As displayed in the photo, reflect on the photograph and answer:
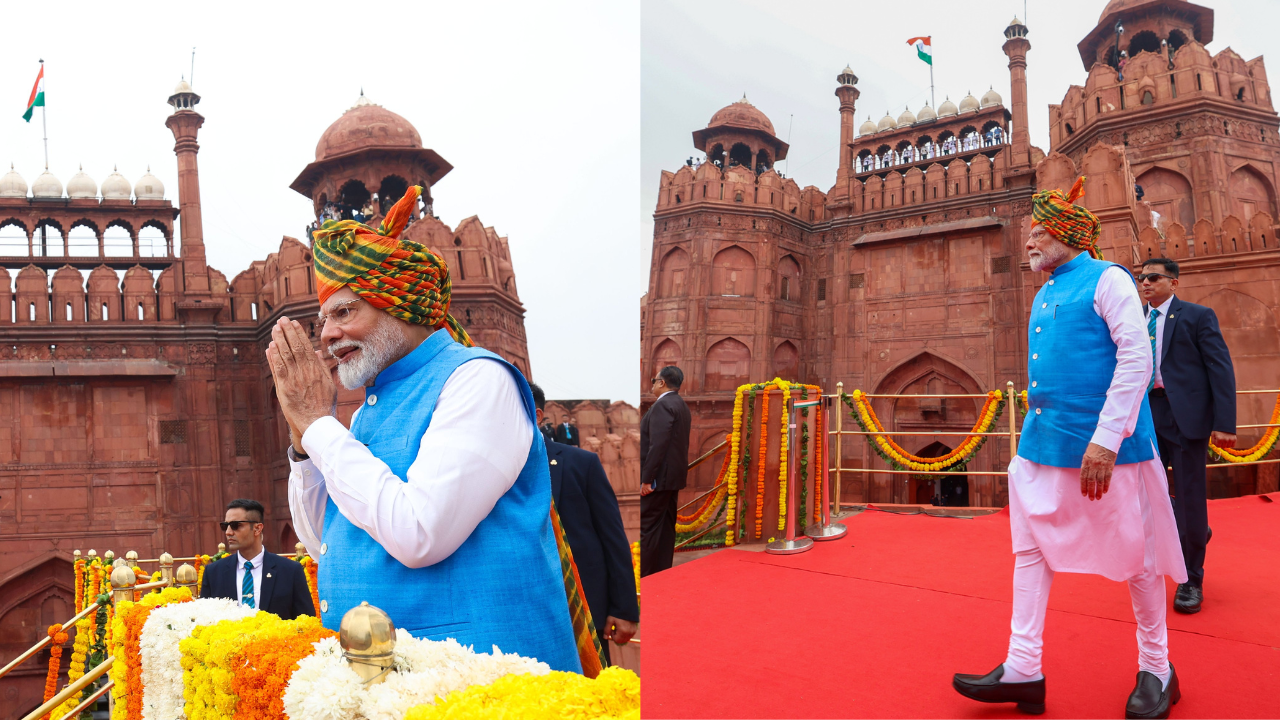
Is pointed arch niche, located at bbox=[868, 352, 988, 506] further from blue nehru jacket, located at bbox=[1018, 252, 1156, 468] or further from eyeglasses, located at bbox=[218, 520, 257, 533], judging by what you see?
blue nehru jacket, located at bbox=[1018, 252, 1156, 468]

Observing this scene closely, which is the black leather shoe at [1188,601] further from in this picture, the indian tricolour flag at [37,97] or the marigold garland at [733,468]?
the indian tricolour flag at [37,97]

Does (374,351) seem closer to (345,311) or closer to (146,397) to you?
(345,311)

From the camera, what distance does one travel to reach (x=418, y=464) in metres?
0.89

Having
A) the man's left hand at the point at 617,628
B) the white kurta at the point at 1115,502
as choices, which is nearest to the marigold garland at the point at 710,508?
the man's left hand at the point at 617,628

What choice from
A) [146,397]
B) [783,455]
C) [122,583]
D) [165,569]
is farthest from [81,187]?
[783,455]

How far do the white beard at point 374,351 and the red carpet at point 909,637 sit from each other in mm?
598

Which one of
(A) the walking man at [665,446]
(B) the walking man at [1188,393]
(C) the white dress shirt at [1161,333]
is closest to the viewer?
(B) the walking man at [1188,393]

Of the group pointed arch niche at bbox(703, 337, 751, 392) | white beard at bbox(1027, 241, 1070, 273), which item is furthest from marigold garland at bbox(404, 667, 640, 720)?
pointed arch niche at bbox(703, 337, 751, 392)

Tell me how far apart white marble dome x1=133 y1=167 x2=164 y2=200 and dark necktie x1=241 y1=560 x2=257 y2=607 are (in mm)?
11729

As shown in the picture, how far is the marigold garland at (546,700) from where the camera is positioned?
0.73 m

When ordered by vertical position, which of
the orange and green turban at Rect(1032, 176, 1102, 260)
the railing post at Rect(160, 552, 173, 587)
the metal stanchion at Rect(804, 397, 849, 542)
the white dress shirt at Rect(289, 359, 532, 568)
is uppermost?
the orange and green turban at Rect(1032, 176, 1102, 260)

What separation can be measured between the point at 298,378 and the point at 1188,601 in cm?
258

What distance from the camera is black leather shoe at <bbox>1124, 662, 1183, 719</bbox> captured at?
4.66ft

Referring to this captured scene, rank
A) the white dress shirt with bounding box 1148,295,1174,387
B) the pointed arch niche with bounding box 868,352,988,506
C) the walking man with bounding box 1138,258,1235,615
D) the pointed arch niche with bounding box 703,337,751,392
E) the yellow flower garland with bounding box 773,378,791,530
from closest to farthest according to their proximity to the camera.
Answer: the walking man with bounding box 1138,258,1235,615 → the white dress shirt with bounding box 1148,295,1174,387 → the yellow flower garland with bounding box 773,378,791,530 → the pointed arch niche with bounding box 703,337,751,392 → the pointed arch niche with bounding box 868,352,988,506
